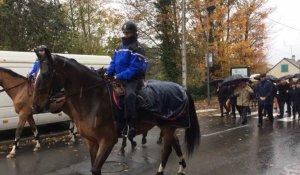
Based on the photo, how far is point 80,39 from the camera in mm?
26891

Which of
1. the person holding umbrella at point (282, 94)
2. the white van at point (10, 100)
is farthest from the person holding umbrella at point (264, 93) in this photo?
the white van at point (10, 100)

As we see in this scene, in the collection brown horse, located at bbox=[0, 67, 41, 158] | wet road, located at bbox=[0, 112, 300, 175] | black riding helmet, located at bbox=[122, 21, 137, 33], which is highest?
black riding helmet, located at bbox=[122, 21, 137, 33]

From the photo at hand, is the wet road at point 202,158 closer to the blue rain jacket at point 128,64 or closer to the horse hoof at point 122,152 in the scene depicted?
the horse hoof at point 122,152

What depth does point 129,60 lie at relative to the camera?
19.0 ft

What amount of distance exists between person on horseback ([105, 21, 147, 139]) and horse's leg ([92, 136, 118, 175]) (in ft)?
1.36

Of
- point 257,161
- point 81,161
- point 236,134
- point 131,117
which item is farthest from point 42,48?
point 236,134

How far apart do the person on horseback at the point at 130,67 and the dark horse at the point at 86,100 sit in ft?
0.82

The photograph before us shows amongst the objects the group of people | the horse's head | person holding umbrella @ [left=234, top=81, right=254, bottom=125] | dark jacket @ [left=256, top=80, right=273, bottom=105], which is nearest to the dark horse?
the horse's head

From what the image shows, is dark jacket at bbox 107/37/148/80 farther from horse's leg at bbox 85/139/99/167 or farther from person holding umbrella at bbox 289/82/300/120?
person holding umbrella at bbox 289/82/300/120

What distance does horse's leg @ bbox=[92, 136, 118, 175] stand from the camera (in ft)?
17.0

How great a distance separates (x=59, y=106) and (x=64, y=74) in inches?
29.5

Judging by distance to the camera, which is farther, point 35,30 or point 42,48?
point 35,30

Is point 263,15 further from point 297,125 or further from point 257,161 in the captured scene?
point 257,161

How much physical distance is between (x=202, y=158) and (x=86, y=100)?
3827 millimetres
